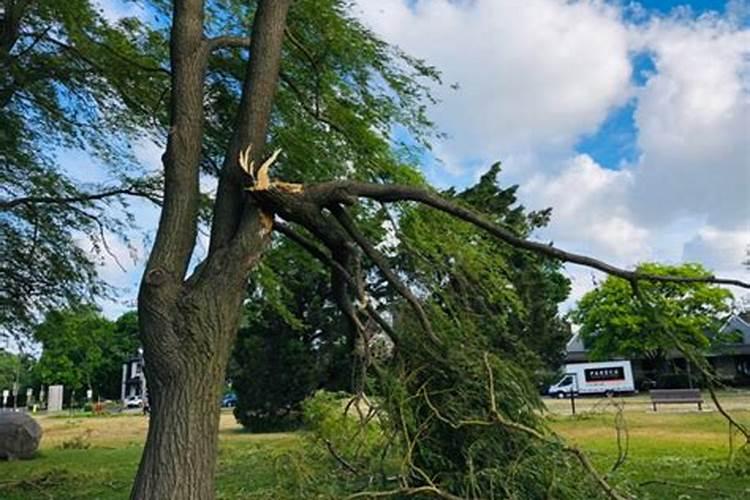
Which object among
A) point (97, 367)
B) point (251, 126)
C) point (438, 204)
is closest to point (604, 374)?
point (438, 204)

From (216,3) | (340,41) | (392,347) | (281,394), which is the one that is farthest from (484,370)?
(281,394)

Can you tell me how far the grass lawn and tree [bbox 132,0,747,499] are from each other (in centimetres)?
97

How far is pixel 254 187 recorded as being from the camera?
3107 mm

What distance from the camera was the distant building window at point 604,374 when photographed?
28922mm

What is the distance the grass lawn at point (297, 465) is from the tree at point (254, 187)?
969 millimetres

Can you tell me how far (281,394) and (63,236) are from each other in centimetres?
975

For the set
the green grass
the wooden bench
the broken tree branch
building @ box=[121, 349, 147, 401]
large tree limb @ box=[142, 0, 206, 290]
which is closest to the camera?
large tree limb @ box=[142, 0, 206, 290]

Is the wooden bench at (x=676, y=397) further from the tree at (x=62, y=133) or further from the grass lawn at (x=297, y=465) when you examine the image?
the tree at (x=62, y=133)

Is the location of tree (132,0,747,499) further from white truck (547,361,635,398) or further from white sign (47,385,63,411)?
white sign (47,385,63,411)

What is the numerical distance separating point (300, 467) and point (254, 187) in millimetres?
1611

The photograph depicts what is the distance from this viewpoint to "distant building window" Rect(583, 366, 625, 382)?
28922mm

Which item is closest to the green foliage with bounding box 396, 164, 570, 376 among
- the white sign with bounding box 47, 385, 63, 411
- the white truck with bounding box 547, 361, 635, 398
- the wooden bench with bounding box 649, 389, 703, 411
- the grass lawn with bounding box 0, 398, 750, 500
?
the grass lawn with bounding box 0, 398, 750, 500

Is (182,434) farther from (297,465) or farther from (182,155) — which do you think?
(182,155)

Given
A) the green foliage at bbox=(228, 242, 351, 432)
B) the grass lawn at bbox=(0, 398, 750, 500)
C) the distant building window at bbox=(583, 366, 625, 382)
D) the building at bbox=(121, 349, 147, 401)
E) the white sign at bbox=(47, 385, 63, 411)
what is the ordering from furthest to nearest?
the building at bbox=(121, 349, 147, 401) < the white sign at bbox=(47, 385, 63, 411) < the distant building window at bbox=(583, 366, 625, 382) < the green foliage at bbox=(228, 242, 351, 432) < the grass lawn at bbox=(0, 398, 750, 500)
